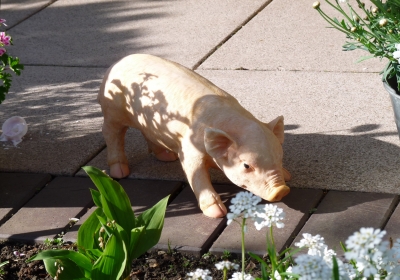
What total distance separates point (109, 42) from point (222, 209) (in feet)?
10.0

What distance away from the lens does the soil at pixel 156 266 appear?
3.27m

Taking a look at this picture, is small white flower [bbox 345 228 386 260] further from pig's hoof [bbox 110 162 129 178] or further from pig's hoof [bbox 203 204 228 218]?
pig's hoof [bbox 110 162 129 178]

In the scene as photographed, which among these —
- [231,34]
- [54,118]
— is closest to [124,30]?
[231,34]

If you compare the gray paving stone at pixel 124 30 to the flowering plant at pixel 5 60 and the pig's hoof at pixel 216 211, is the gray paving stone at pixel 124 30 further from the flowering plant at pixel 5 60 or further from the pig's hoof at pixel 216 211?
the pig's hoof at pixel 216 211

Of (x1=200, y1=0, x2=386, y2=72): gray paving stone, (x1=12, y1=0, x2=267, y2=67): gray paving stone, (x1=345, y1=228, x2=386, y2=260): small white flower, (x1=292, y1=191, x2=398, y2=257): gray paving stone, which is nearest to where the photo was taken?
(x1=345, y1=228, x2=386, y2=260): small white flower

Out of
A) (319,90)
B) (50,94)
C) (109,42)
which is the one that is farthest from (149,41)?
(319,90)

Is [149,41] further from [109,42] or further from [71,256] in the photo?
[71,256]

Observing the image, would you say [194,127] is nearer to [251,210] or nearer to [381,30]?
[381,30]

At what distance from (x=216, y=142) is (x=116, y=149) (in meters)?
0.89

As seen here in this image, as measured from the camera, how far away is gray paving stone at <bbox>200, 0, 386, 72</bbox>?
5.34 meters

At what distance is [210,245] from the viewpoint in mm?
3447

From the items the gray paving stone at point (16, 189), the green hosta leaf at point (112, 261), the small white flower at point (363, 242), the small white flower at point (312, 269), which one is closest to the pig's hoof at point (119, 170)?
the gray paving stone at point (16, 189)

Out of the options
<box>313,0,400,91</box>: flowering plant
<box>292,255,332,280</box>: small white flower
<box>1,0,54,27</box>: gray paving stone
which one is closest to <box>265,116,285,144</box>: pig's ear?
<box>313,0,400,91</box>: flowering plant

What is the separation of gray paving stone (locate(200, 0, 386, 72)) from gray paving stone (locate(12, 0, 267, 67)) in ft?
0.61
